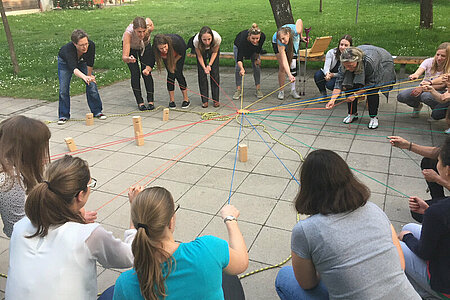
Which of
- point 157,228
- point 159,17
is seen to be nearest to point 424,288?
point 157,228

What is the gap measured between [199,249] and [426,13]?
12378 millimetres

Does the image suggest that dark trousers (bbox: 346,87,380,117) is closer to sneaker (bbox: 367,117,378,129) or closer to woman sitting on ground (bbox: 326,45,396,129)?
woman sitting on ground (bbox: 326,45,396,129)

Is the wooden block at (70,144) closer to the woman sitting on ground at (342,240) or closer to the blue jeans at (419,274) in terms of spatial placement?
the woman sitting on ground at (342,240)

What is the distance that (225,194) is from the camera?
3891 mm

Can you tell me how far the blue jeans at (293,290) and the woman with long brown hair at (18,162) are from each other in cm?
176

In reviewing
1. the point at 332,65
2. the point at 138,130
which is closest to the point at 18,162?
the point at 138,130

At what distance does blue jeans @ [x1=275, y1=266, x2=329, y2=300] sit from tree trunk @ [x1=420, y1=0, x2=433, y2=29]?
38.5 ft

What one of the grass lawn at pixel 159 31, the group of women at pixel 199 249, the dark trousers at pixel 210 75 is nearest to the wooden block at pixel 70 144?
the dark trousers at pixel 210 75

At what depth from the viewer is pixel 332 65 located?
6195mm

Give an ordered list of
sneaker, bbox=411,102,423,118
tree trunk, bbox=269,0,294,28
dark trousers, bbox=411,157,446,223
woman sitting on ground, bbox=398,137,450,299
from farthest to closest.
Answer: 1. tree trunk, bbox=269,0,294,28
2. sneaker, bbox=411,102,423,118
3. dark trousers, bbox=411,157,446,223
4. woman sitting on ground, bbox=398,137,450,299

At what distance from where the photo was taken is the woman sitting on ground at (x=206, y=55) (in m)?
6.25

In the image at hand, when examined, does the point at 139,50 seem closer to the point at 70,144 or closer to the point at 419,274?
the point at 70,144

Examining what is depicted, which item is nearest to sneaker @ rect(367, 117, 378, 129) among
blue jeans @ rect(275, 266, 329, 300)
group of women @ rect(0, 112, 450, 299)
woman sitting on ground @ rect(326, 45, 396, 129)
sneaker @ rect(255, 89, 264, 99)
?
woman sitting on ground @ rect(326, 45, 396, 129)

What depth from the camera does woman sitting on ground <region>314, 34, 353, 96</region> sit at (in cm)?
586
